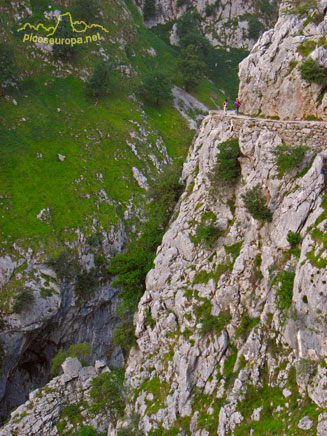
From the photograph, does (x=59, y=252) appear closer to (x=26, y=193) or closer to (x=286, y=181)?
(x=26, y=193)

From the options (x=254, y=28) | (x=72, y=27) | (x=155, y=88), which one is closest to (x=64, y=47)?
(x=72, y=27)

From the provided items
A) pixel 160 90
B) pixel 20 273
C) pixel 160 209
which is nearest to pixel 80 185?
pixel 20 273

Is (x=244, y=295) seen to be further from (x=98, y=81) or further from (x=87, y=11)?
(x=87, y=11)

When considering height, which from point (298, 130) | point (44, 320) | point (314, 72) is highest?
point (314, 72)

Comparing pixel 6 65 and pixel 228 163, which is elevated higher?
pixel 6 65

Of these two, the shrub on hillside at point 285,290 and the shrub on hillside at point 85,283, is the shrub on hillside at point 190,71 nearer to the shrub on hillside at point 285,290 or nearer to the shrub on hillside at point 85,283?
the shrub on hillside at point 85,283

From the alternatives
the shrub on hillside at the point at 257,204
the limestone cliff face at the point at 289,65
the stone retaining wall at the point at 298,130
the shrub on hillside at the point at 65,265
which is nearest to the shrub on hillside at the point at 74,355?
the shrub on hillside at the point at 65,265
